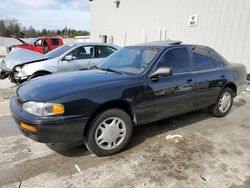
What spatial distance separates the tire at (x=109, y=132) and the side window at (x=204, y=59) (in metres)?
1.83

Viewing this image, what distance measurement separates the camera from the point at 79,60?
6586 mm

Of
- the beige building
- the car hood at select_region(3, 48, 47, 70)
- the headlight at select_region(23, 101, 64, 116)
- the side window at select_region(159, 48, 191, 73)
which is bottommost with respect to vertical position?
the headlight at select_region(23, 101, 64, 116)

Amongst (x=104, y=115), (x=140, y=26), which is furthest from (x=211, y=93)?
(x=140, y=26)

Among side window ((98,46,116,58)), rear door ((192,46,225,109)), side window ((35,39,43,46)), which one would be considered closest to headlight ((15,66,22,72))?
side window ((98,46,116,58))

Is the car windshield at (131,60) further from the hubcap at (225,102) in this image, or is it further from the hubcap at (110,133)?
the hubcap at (225,102)

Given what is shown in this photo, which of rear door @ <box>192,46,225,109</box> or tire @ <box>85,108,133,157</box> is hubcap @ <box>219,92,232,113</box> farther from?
tire @ <box>85,108,133,157</box>

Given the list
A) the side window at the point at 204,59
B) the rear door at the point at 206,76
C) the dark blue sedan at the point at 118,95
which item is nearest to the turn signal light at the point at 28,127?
the dark blue sedan at the point at 118,95

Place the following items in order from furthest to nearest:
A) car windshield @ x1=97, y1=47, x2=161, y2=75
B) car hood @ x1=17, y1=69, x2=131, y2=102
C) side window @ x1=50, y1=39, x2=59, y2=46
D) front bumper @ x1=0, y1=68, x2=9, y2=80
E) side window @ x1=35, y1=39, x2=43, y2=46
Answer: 1. side window @ x1=35, y1=39, x2=43, y2=46
2. side window @ x1=50, y1=39, x2=59, y2=46
3. front bumper @ x1=0, y1=68, x2=9, y2=80
4. car windshield @ x1=97, y1=47, x2=161, y2=75
5. car hood @ x1=17, y1=69, x2=131, y2=102

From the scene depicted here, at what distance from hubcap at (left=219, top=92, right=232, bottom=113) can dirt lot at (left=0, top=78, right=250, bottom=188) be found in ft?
2.50

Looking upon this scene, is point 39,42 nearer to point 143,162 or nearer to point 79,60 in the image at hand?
point 79,60

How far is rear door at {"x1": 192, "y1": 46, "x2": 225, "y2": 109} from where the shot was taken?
404 centimetres

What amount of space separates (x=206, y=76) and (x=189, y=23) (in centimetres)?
632

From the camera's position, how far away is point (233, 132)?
13.6 ft

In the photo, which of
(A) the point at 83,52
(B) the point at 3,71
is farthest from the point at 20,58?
(A) the point at 83,52
